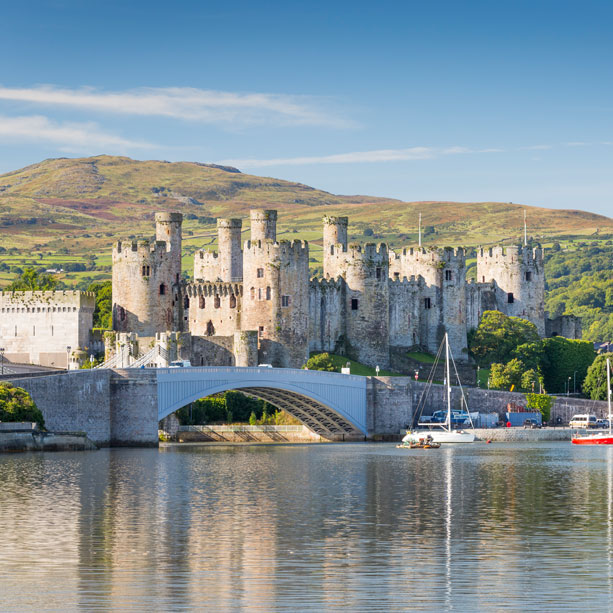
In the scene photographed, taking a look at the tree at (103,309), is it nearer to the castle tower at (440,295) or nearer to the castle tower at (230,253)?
the castle tower at (230,253)

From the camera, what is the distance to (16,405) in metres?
69.4

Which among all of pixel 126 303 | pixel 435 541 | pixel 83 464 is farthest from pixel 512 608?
pixel 126 303

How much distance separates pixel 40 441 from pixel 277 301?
105 ft

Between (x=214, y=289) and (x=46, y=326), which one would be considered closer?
(x=46, y=326)

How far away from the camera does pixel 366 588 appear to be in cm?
2955

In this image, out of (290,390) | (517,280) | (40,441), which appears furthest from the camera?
(517,280)

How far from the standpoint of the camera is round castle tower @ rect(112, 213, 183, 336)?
100312 mm

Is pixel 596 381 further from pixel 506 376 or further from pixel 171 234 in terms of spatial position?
pixel 171 234

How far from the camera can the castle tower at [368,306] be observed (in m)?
105

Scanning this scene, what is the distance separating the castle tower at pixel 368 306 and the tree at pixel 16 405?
37723 millimetres

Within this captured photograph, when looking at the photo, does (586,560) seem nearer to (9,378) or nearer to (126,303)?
(9,378)

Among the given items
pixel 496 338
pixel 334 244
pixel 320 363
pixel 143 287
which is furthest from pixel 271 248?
pixel 496 338

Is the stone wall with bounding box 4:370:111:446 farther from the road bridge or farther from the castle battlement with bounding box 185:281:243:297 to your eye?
the castle battlement with bounding box 185:281:243:297

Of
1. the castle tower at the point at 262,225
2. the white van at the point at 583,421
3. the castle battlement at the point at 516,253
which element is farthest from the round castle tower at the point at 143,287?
the castle battlement at the point at 516,253
